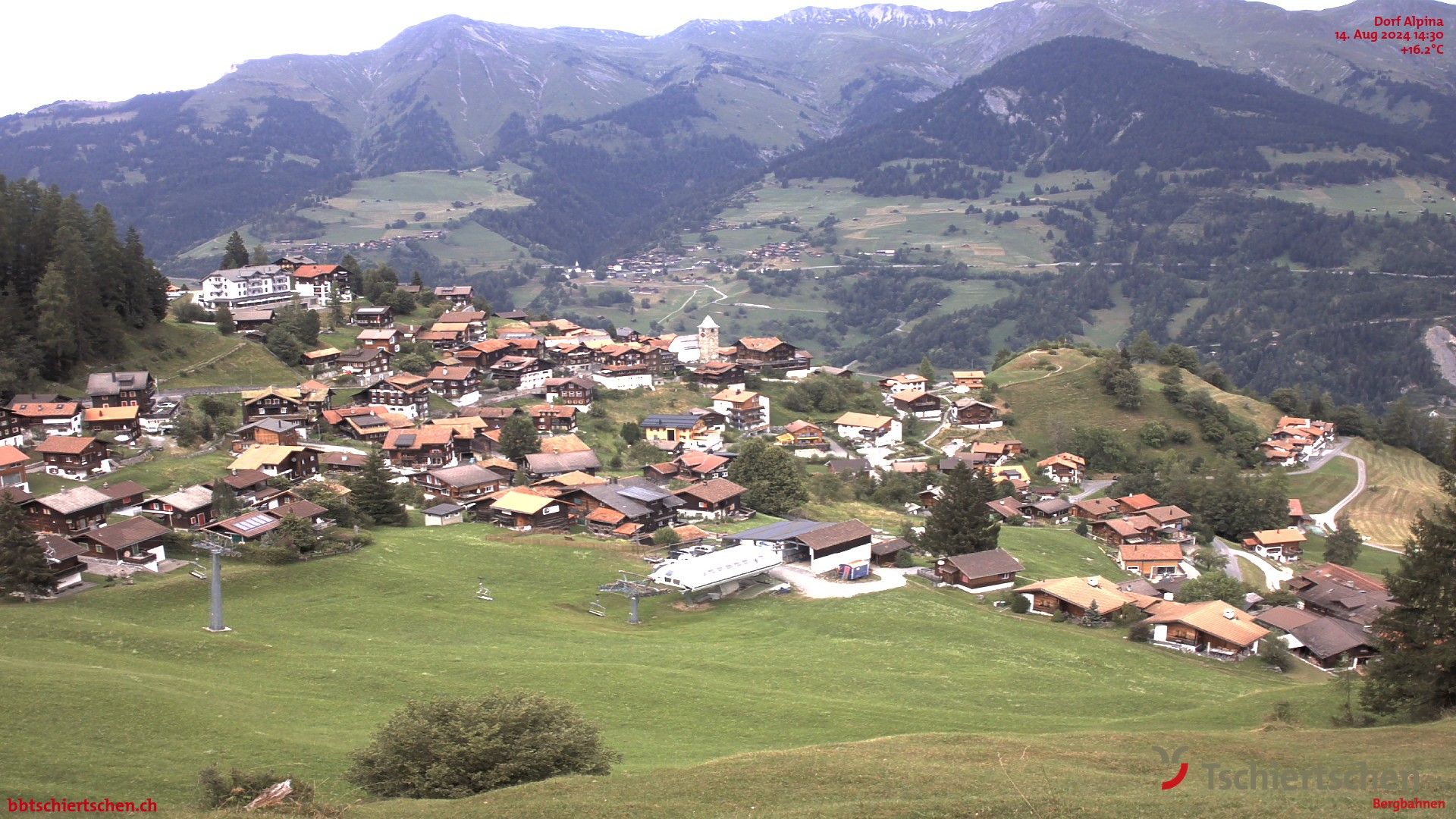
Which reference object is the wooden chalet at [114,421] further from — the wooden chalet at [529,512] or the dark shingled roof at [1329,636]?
the dark shingled roof at [1329,636]

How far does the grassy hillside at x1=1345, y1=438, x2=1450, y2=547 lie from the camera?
7569 cm

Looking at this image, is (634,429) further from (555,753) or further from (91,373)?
(555,753)

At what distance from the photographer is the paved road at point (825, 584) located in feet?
137

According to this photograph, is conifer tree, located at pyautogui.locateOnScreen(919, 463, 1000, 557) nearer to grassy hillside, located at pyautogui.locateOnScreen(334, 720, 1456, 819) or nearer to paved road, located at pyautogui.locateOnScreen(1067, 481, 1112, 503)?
grassy hillside, located at pyautogui.locateOnScreen(334, 720, 1456, 819)

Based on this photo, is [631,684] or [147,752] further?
[631,684]

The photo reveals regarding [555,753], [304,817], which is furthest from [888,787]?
[304,817]

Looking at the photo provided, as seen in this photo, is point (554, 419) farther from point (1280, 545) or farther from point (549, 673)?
point (1280, 545)

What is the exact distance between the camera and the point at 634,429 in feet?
246

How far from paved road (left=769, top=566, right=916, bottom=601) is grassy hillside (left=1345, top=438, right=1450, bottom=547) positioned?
46243 mm

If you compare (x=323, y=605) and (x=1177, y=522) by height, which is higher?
(x=323, y=605)

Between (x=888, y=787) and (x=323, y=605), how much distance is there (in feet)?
78.7

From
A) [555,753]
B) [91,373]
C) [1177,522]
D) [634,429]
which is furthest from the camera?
[634,429]

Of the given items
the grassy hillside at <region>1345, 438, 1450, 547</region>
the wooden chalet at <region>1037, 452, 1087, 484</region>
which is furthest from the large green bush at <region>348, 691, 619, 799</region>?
the grassy hillside at <region>1345, 438, 1450, 547</region>

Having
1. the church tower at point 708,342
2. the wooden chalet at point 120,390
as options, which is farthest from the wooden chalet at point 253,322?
the church tower at point 708,342
